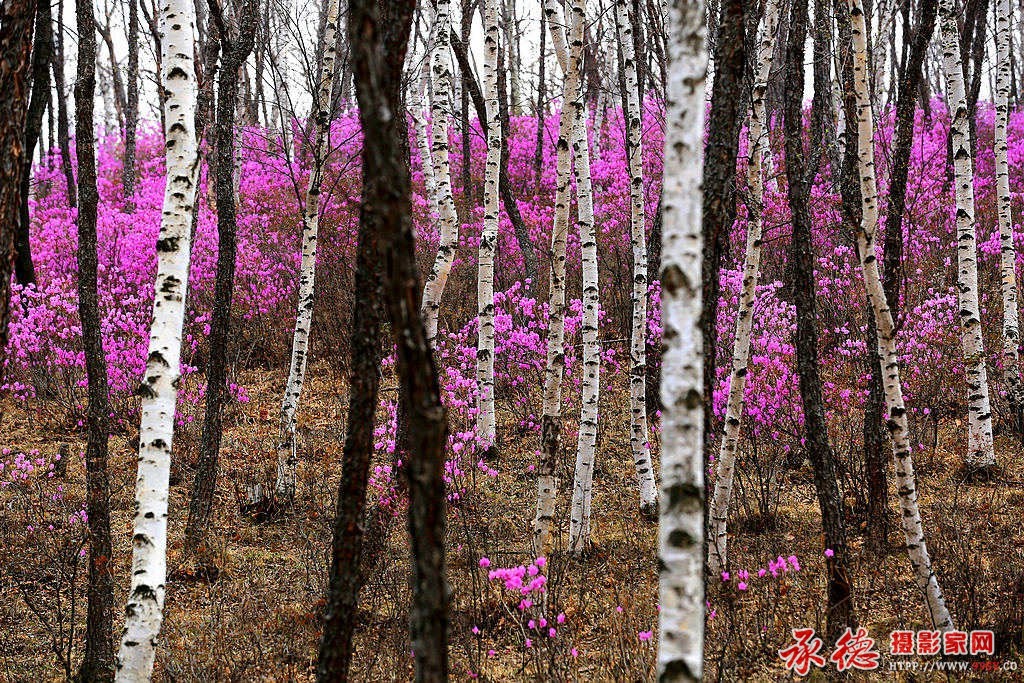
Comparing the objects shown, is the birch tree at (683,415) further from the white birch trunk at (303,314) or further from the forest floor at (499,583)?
the white birch trunk at (303,314)

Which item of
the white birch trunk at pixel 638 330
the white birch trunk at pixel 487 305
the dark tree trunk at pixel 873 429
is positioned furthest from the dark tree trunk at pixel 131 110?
the dark tree trunk at pixel 873 429

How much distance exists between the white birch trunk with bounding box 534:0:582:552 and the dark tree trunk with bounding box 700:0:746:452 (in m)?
1.69

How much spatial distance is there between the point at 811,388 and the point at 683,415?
2.49 m

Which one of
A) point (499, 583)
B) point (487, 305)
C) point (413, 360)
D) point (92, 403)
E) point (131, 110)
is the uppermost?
point (131, 110)

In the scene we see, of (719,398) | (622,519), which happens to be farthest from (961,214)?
(622,519)

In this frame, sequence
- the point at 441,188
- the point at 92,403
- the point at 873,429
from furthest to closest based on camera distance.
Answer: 1. the point at 441,188
2. the point at 873,429
3. the point at 92,403

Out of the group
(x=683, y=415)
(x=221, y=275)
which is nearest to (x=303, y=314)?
(x=221, y=275)

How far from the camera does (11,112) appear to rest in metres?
3.06

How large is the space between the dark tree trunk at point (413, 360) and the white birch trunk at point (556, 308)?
114 inches

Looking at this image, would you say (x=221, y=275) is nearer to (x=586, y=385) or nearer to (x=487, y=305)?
(x=487, y=305)

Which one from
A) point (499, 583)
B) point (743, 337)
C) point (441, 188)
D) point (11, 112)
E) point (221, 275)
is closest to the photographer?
point (11, 112)

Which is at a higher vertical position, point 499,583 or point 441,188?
point 441,188

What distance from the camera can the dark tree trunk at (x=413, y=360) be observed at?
5.70ft

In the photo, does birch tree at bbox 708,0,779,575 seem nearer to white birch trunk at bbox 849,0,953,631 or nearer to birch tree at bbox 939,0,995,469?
white birch trunk at bbox 849,0,953,631
